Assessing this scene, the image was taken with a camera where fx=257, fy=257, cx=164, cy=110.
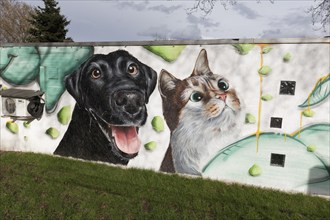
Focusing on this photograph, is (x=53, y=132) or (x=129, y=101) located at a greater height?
(x=129, y=101)

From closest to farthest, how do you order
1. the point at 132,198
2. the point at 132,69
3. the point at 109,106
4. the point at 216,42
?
1. the point at 132,198
2. the point at 216,42
3. the point at 132,69
4. the point at 109,106

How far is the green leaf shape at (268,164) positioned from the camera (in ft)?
16.2

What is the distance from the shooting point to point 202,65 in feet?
18.0

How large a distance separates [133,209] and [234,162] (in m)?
2.36

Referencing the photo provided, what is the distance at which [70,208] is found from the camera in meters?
4.17

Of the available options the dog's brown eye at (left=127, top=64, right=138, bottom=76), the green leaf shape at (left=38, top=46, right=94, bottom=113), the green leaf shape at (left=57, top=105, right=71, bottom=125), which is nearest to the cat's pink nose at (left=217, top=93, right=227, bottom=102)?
the dog's brown eye at (left=127, top=64, right=138, bottom=76)

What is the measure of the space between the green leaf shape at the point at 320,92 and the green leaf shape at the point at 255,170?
153cm

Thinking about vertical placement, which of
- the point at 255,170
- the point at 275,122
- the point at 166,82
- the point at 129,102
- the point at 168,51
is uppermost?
the point at 168,51

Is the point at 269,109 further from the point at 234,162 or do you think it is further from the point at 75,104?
the point at 75,104

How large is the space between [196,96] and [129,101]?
156cm

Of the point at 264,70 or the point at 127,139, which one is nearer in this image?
the point at 264,70

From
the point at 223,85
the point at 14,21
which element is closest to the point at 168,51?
the point at 223,85

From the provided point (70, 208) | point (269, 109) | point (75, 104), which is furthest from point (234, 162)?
point (75, 104)

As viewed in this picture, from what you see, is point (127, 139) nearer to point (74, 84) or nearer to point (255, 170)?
point (74, 84)
